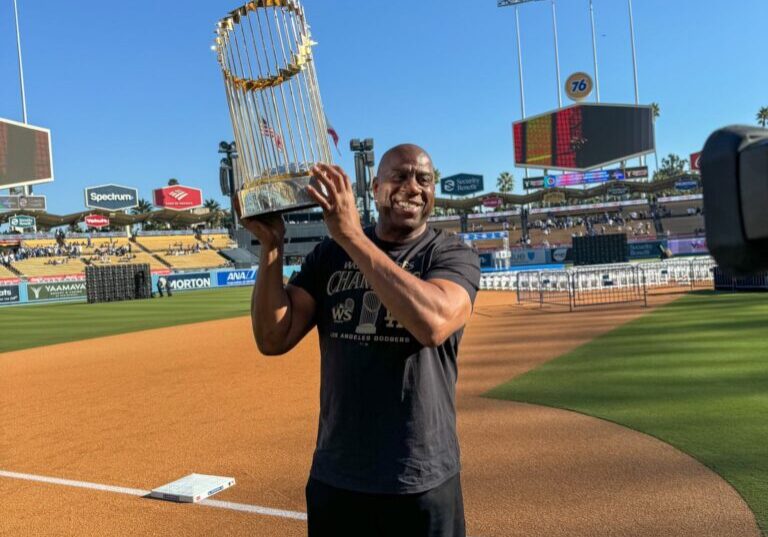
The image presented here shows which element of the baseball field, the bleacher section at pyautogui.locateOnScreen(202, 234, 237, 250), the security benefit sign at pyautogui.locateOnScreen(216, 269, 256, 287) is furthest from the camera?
the bleacher section at pyautogui.locateOnScreen(202, 234, 237, 250)

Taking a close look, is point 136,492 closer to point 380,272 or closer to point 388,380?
point 388,380

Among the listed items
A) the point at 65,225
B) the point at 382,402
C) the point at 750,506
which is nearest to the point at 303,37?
the point at 382,402

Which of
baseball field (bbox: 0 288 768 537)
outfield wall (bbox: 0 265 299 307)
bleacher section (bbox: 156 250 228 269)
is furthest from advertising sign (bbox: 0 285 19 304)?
baseball field (bbox: 0 288 768 537)

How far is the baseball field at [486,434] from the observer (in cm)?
471

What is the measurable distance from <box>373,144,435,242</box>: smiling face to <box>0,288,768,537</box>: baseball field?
2973 mm

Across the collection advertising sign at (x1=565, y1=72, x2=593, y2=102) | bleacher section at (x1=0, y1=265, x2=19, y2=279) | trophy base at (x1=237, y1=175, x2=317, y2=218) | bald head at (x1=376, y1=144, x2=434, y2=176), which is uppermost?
advertising sign at (x1=565, y1=72, x2=593, y2=102)

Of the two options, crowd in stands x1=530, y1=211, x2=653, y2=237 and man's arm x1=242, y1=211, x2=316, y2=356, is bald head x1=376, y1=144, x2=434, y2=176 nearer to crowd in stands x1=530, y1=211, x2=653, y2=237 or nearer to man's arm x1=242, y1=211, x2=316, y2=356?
man's arm x1=242, y1=211, x2=316, y2=356

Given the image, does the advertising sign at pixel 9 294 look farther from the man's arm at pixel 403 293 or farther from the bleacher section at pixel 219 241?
the man's arm at pixel 403 293

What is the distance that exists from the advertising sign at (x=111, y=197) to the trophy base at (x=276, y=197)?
7723 centimetres

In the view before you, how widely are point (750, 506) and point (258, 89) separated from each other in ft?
15.5

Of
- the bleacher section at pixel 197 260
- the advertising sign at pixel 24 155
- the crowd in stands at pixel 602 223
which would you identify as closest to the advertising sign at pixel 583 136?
the crowd in stands at pixel 602 223

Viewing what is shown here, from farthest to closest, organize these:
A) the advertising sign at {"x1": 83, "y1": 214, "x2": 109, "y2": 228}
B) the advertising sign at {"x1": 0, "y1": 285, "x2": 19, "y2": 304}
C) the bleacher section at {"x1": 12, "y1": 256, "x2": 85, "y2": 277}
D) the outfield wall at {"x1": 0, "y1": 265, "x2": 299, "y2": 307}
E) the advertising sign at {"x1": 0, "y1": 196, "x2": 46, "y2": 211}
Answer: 1. the advertising sign at {"x1": 83, "y1": 214, "x2": 109, "y2": 228}
2. the advertising sign at {"x1": 0, "y1": 196, "x2": 46, "y2": 211}
3. the bleacher section at {"x1": 12, "y1": 256, "x2": 85, "y2": 277}
4. the outfield wall at {"x1": 0, "y1": 265, "x2": 299, "y2": 307}
5. the advertising sign at {"x1": 0, "y1": 285, "x2": 19, "y2": 304}

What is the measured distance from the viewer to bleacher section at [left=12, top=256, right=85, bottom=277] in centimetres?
5219

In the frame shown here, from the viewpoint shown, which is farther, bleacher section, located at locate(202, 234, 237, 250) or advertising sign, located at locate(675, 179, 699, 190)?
advertising sign, located at locate(675, 179, 699, 190)
